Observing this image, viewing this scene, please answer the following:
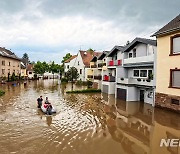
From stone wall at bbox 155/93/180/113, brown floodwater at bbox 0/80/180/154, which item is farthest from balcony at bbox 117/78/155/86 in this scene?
brown floodwater at bbox 0/80/180/154

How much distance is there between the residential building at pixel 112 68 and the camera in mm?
32178

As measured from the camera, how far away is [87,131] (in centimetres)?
1380

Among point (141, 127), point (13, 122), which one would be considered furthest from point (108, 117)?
point (13, 122)

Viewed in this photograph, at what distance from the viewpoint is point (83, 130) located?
45.9 feet

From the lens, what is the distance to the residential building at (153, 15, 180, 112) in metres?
19.4

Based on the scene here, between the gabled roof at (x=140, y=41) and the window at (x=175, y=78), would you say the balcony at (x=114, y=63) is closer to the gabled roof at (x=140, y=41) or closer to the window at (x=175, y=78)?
the gabled roof at (x=140, y=41)

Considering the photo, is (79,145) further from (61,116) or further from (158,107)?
(158,107)

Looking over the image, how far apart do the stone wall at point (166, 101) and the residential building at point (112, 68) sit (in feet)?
31.8

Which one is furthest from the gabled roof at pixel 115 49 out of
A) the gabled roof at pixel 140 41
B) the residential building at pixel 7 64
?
the residential building at pixel 7 64

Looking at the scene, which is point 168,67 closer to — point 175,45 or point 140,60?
point 175,45

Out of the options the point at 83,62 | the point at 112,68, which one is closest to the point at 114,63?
the point at 112,68

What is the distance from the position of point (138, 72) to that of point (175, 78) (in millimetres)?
7918

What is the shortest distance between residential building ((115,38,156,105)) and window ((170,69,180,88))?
8.01 ft

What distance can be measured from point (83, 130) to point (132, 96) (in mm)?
13848
